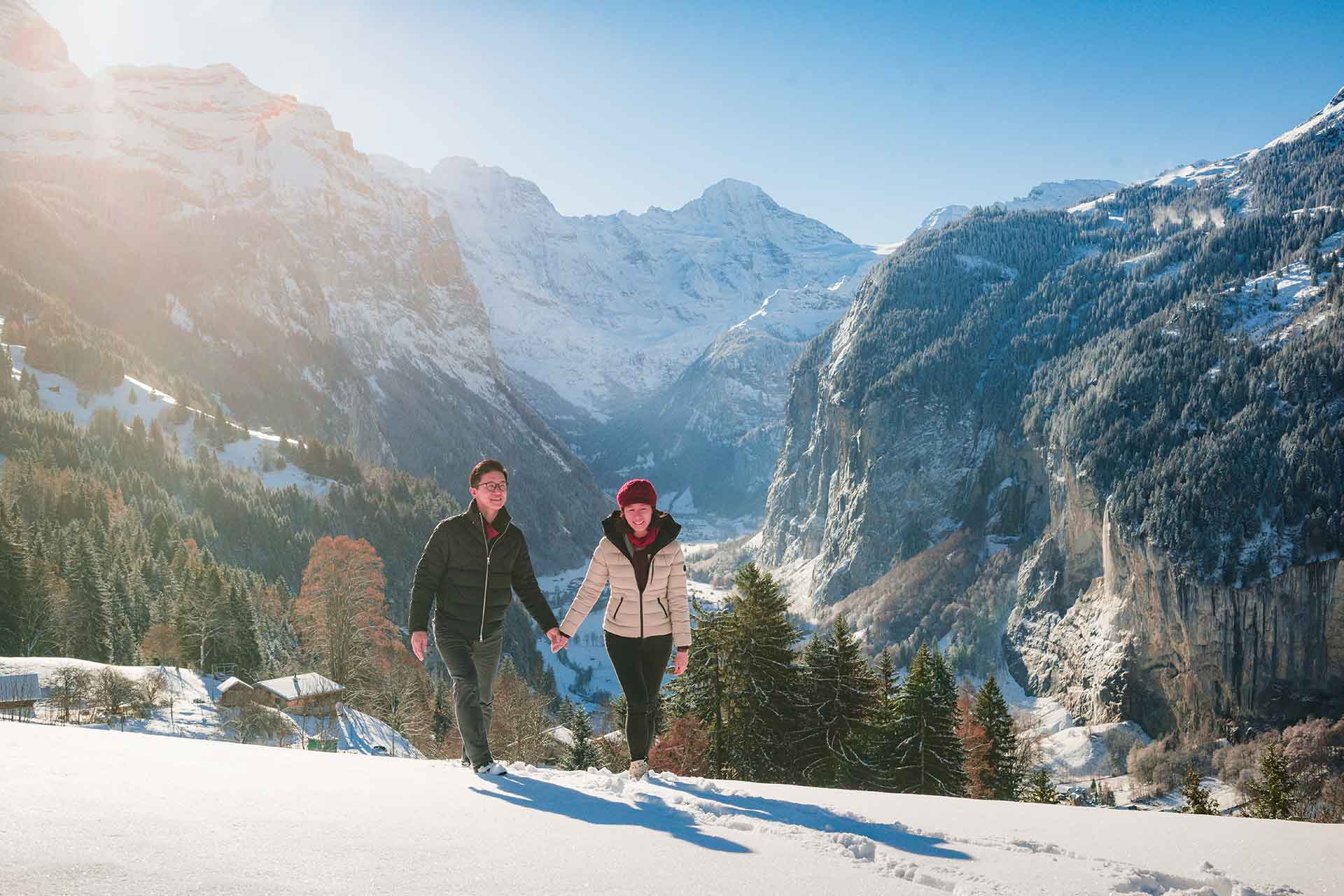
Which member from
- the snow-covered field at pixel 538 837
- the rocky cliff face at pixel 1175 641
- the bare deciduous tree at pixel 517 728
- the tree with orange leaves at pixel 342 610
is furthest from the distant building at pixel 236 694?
the rocky cliff face at pixel 1175 641

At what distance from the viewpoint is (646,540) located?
26.6 ft

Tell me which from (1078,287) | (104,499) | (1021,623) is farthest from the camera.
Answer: (1078,287)

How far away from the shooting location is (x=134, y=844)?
142 inches

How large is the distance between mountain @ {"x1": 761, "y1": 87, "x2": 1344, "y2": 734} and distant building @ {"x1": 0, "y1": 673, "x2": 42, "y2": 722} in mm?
116959

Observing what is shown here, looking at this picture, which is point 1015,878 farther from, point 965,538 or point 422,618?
point 965,538

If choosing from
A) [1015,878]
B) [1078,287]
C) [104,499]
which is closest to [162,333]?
[104,499]

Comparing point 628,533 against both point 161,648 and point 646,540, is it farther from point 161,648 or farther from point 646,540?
point 161,648

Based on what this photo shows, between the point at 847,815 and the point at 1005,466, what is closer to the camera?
the point at 847,815

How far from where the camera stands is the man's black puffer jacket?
784cm

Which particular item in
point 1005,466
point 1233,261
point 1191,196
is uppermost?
point 1191,196

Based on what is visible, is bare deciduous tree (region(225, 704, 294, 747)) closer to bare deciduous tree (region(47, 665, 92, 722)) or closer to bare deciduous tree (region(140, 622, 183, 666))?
bare deciduous tree (region(47, 665, 92, 722))

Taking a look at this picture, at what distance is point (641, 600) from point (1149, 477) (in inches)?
5209

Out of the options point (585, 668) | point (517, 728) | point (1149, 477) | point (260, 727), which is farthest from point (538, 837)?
point (1149, 477)

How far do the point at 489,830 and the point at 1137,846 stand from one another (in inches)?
164
